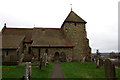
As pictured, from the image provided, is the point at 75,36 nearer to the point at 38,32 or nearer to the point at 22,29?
the point at 38,32

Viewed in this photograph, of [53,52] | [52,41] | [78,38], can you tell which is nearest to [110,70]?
[53,52]

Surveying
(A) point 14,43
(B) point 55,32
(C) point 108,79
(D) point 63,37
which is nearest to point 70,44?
(D) point 63,37

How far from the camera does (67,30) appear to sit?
3453 cm

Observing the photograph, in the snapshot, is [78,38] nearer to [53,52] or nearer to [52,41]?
[52,41]

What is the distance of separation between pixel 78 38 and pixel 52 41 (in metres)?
6.73

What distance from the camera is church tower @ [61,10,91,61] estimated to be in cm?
3372

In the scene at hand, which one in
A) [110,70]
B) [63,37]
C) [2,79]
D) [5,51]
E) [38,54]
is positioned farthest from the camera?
[63,37]

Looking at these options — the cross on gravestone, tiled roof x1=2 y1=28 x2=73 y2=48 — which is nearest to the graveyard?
the cross on gravestone

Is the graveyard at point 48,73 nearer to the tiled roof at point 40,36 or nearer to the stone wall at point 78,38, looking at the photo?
the tiled roof at point 40,36

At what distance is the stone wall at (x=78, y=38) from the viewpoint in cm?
3369

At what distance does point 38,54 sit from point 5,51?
22.1 ft

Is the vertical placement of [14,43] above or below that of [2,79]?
above

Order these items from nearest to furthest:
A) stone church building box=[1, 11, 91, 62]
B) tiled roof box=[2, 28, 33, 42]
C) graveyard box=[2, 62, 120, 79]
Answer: graveyard box=[2, 62, 120, 79]
stone church building box=[1, 11, 91, 62]
tiled roof box=[2, 28, 33, 42]

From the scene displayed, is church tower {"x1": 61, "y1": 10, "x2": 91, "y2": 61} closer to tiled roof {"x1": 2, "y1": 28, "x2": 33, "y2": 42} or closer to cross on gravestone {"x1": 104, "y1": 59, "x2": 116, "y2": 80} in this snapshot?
tiled roof {"x1": 2, "y1": 28, "x2": 33, "y2": 42}
